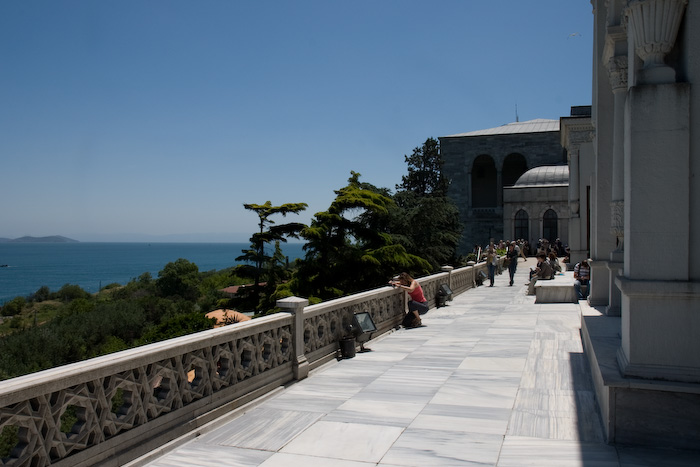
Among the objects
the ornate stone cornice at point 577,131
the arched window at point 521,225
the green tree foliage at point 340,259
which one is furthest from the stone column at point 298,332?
the arched window at point 521,225

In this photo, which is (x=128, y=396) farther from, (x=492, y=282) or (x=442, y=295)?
(x=492, y=282)

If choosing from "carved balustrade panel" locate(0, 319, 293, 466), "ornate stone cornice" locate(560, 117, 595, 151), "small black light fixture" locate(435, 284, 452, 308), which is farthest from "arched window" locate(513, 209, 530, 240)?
"carved balustrade panel" locate(0, 319, 293, 466)

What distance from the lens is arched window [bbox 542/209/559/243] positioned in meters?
45.3

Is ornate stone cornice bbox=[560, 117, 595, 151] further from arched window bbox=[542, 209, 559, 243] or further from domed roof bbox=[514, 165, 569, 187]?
domed roof bbox=[514, 165, 569, 187]

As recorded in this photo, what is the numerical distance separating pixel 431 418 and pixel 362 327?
153 inches

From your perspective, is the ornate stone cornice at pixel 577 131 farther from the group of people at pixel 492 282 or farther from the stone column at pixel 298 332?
the stone column at pixel 298 332

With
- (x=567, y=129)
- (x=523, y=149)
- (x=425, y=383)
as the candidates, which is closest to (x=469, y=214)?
(x=523, y=149)

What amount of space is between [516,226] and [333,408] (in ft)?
139

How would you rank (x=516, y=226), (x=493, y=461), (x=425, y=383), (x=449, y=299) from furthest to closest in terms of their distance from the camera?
(x=516, y=226)
(x=449, y=299)
(x=425, y=383)
(x=493, y=461)

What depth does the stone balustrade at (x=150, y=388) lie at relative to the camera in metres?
4.32

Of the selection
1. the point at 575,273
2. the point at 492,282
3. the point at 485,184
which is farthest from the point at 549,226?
the point at 575,273

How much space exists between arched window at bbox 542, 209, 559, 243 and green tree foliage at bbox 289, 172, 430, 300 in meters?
23.0

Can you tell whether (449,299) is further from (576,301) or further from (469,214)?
(469,214)

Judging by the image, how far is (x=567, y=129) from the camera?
80.7 feet
